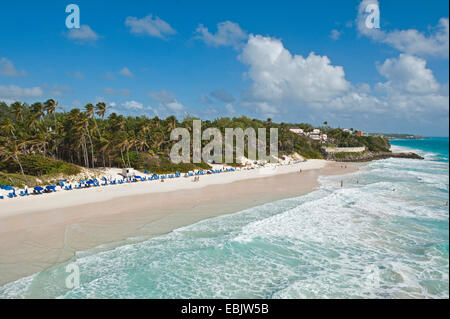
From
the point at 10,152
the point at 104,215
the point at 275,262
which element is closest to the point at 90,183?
the point at 10,152

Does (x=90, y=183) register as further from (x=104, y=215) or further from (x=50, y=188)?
(x=104, y=215)

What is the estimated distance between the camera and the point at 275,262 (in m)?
12.1

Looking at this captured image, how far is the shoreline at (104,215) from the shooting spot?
1245cm

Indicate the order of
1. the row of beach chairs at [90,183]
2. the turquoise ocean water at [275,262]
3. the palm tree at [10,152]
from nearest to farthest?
the turquoise ocean water at [275,262] < the row of beach chairs at [90,183] < the palm tree at [10,152]

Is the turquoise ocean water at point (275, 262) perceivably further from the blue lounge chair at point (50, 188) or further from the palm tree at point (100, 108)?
the palm tree at point (100, 108)

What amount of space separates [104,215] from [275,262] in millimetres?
12490

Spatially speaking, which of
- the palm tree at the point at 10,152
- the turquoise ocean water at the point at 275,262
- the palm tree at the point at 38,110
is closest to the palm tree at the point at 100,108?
the palm tree at the point at 38,110

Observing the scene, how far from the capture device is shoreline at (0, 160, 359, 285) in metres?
12.4

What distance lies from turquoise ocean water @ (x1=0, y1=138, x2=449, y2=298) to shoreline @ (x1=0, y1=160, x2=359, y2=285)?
124cm

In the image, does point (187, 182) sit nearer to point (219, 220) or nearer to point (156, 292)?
point (219, 220)

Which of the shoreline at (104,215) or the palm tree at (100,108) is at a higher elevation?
the palm tree at (100,108)

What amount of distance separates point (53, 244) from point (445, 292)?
16748mm

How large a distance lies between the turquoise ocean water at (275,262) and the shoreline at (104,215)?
1243 mm

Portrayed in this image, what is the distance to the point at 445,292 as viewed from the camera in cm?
926
